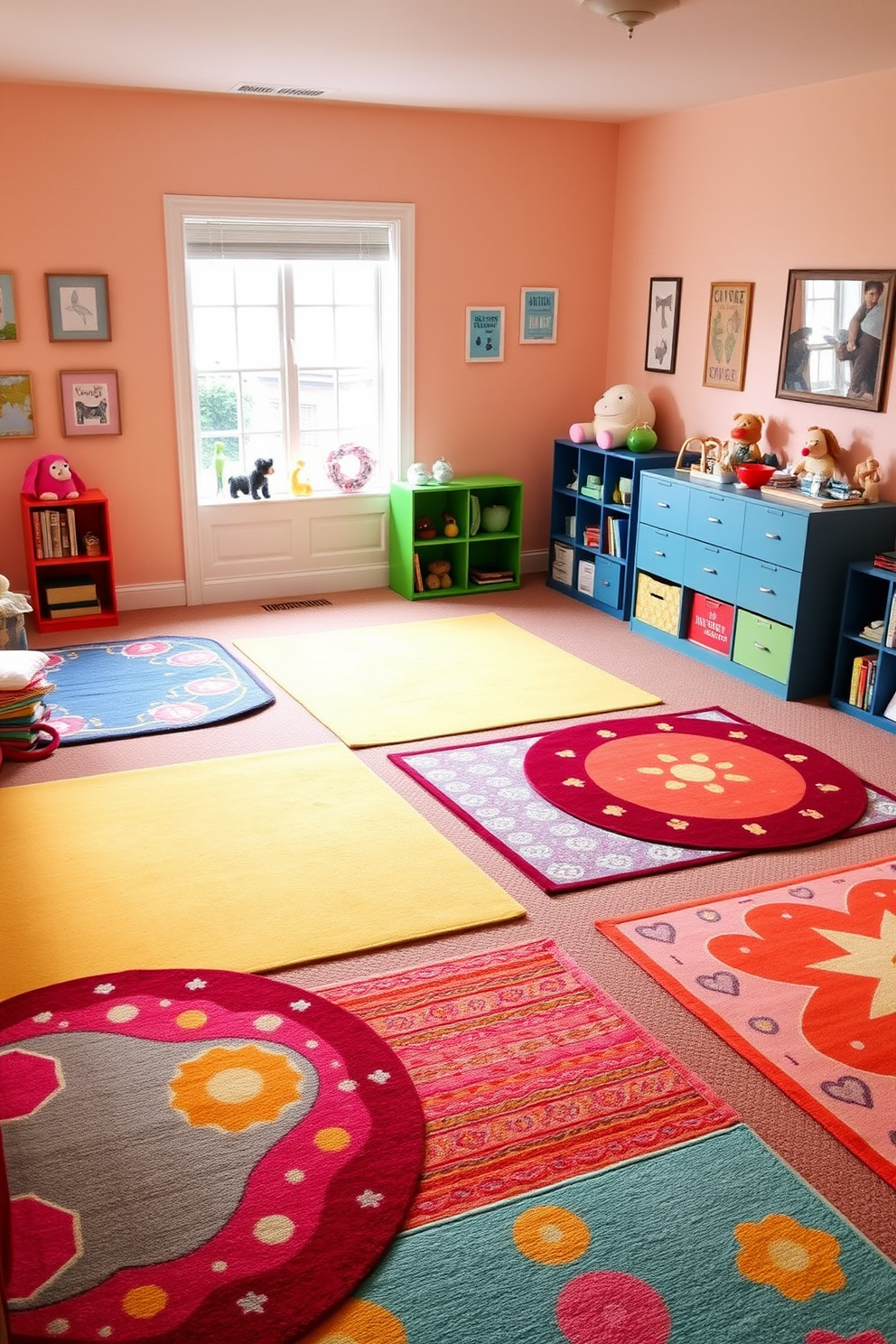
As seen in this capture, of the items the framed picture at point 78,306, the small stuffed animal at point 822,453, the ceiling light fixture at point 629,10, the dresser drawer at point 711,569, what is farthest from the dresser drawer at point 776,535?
the framed picture at point 78,306

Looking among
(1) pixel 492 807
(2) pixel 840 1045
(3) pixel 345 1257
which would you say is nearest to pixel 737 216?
(1) pixel 492 807

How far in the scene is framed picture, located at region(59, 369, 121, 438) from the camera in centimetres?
591

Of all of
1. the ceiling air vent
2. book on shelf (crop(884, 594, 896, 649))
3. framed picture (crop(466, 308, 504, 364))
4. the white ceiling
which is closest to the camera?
the white ceiling

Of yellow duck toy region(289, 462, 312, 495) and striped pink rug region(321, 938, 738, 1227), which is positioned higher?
yellow duck toy region(289, 462, 312, 495)

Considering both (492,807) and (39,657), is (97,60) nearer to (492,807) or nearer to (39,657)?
(39,657)

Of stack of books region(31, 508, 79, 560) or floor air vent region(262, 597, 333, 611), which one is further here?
floor air vent region(262, 597, 333, 611)

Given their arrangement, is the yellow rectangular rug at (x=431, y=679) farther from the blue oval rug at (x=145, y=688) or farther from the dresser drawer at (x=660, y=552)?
the dresser drawer at (x=660, y=552)

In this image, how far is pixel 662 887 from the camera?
3.55 meters

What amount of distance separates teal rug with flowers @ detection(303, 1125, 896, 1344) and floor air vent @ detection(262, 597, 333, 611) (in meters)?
4.49

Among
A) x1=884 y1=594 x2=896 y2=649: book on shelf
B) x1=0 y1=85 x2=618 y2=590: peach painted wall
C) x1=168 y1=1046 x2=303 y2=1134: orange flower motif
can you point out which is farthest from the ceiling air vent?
x1=168 y1=1046 x2=303 y2=1134: orange flower motif

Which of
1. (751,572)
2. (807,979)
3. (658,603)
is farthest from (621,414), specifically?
(807,979)

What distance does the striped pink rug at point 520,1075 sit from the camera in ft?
7.99

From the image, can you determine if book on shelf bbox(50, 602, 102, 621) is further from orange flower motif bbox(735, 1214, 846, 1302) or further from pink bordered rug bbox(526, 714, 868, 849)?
orange flower motif bbox(735, 1214, 846, 1302)

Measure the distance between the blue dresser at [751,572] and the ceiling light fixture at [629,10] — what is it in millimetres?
2032
